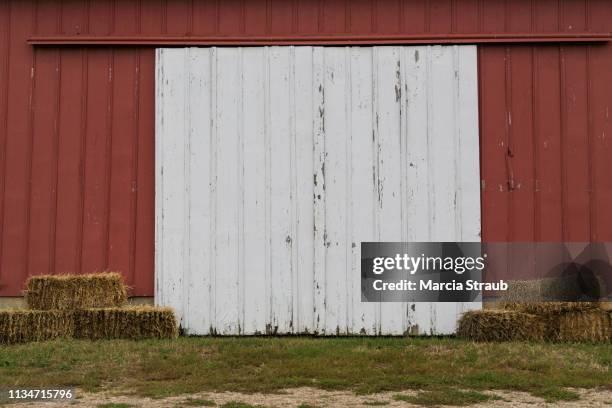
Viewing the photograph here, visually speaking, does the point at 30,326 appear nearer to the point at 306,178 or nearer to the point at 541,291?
the point at 306,178

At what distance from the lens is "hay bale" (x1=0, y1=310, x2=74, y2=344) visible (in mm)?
7992

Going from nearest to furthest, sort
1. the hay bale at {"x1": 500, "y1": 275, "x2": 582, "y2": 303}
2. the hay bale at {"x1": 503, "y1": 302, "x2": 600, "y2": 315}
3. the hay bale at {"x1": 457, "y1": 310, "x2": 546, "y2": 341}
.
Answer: the hay bale at {"x1": 457, "y1": 310, "x2": 546, "y2": 341}, the hay bale at {"x1": 503, "y1": 302, "x2": 600, "y2": 315}, the hay bale at {"x1": 500, "y1": 275, "x2": 582, "y2": 303}

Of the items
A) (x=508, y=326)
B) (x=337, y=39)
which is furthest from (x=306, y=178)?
(x=508, y=326)

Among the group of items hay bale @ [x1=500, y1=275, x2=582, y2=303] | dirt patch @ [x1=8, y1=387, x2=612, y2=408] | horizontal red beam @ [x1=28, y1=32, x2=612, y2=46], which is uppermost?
horizontal red beam @ [x1=28, y1=32, x2=612, y2=46]

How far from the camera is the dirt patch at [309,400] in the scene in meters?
5.36

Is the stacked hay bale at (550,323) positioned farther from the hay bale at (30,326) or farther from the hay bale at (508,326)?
the hay bale at (30,326)

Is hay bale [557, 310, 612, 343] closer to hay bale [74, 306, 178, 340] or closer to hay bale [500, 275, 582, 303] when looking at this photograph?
hay bale [500, 275, 582, 303]

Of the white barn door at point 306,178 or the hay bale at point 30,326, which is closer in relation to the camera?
the hay bale at point 30,326

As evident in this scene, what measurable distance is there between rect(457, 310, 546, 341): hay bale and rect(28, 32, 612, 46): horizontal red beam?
367 centimetres

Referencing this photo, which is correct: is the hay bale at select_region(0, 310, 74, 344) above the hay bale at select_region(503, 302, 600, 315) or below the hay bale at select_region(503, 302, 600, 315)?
below

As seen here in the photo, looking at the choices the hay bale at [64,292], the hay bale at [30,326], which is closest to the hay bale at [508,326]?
the hay bale at [64,292]

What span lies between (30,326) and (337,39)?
207 inches

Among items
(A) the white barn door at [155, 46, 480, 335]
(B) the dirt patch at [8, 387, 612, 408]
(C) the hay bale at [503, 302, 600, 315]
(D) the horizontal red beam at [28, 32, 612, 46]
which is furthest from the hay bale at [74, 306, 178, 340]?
(C) the hay bale at [503, 302, 600, 315]

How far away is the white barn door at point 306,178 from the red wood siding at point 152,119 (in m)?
0.34
